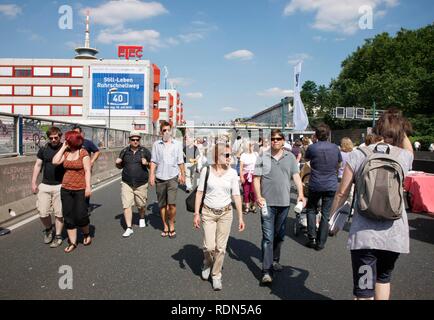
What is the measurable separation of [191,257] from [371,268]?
2964 millimetres

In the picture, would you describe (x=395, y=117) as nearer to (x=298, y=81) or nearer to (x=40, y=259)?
(x=40, y=259)

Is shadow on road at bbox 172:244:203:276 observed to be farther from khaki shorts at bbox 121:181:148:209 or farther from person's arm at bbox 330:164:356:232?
person's arm at bbox 330:164:356:232

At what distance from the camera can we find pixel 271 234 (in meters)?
4.63

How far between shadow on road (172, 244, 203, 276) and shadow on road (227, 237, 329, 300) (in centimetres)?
51

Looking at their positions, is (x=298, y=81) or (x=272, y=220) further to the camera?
(x=298, y=81)

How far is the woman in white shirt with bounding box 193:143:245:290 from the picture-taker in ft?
14.3

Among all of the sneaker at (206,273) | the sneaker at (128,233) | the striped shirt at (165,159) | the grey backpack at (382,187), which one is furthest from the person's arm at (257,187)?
the sneaker at (128,233)

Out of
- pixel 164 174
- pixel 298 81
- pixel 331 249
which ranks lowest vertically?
pixel 331 249

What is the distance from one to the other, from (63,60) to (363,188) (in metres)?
77.9

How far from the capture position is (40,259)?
5.10 metres

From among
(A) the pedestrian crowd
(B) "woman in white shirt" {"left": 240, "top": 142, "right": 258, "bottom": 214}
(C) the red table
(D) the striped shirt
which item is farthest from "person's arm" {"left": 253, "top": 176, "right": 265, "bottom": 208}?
(C) the red table

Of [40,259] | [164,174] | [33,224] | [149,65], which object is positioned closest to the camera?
[40,259]

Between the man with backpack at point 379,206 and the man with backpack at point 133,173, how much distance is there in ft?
14.5
